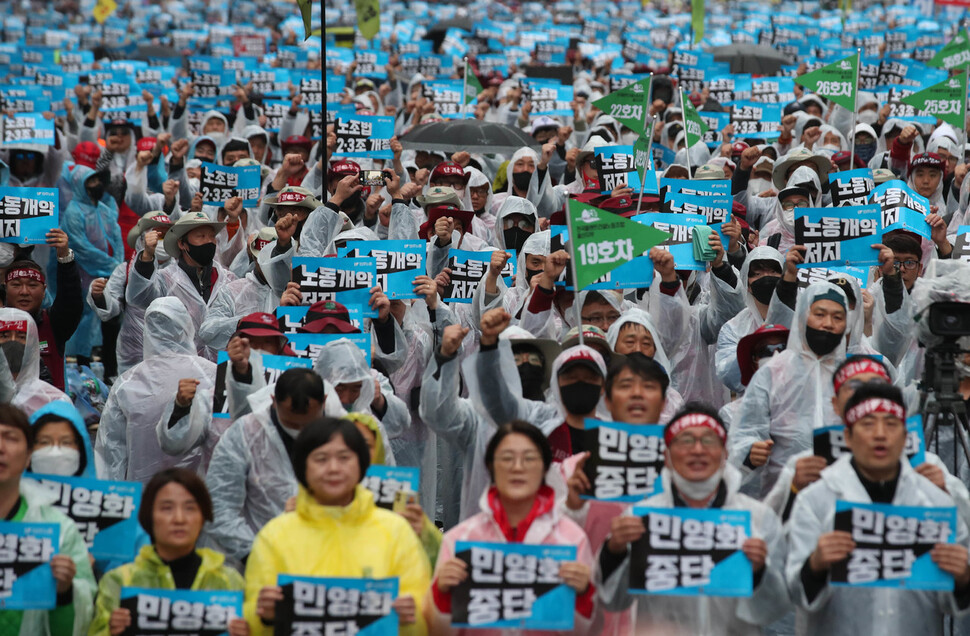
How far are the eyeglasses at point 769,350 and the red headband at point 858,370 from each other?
1379 millimetres

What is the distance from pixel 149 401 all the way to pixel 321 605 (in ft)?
8.94

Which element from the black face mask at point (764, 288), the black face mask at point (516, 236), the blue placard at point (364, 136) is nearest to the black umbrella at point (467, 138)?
the blue placard at point (364, 136)

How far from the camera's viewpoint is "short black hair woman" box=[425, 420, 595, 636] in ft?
15.1

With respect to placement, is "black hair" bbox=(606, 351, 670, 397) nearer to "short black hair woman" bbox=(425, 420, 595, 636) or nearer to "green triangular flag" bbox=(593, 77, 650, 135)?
"short black hair woman" bbox=(425, 420, 595, 636)

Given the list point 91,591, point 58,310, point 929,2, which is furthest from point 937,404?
point 929,2

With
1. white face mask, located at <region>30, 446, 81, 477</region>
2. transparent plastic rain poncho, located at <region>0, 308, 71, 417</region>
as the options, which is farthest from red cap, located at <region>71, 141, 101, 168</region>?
white face mask, located at <region>30, 446, 81, 477</region>

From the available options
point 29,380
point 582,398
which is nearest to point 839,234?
point 582,398

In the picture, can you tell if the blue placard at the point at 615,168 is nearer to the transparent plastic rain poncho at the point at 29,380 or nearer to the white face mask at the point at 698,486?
the transparent plastic rain poncho at the point at 29,380

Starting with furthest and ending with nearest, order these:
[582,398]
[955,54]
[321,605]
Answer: [955,54] < [582,398] < [321,605]

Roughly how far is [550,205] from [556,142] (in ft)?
4.67

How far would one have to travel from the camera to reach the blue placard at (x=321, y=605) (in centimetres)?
445

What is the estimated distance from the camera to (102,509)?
5.11m

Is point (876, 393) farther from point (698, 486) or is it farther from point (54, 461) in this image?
point (54, 461)

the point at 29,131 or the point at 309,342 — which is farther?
the point at 29,131
